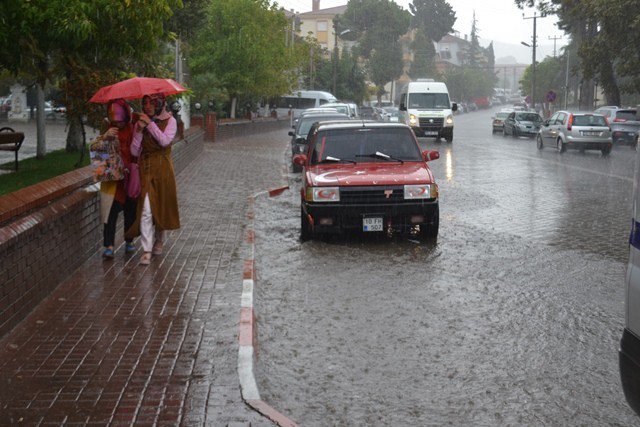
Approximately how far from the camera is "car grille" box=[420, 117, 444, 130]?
4053 cm

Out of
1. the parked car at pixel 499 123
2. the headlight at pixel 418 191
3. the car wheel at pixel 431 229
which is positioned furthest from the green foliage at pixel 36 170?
the parked car at pixel 499 123

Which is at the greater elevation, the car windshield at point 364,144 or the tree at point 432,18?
the tree at point 432,18

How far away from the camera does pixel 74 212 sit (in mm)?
9664

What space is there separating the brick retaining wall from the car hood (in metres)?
3.12

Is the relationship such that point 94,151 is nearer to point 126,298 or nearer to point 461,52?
point 126,298

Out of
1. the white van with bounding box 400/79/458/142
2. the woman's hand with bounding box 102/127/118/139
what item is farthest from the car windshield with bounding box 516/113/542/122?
the woman's hand with bounding box 102/127/118/139

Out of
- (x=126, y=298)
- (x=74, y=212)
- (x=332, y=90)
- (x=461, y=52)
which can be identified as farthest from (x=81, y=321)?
(x=461, y=52)

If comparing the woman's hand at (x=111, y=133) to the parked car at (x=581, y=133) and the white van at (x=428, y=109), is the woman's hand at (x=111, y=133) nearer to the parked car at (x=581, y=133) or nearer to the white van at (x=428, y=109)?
the parked car at (x=581, y=133)

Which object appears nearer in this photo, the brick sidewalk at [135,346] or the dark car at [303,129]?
the brick sidewalk at [135,346]

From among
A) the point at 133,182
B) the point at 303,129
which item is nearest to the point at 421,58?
the point at 303,129

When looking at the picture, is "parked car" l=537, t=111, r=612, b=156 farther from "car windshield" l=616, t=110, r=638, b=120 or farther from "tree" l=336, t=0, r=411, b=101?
"tree" l=336, t=0, r=411, b=101

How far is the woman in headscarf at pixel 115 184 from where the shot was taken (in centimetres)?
1024

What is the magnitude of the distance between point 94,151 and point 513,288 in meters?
4.67

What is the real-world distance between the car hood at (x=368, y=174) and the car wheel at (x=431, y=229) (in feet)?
1.53
